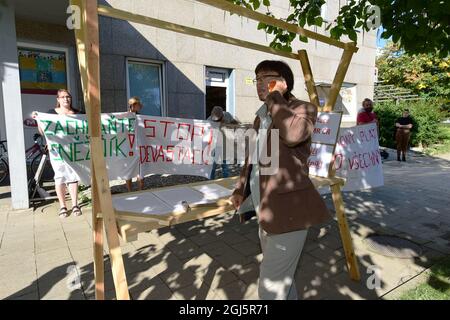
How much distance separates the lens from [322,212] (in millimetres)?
2027

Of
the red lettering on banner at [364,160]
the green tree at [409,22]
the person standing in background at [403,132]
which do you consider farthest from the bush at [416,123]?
the green tree at [409,22]

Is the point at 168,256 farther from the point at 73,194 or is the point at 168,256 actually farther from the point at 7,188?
the point at 7,188

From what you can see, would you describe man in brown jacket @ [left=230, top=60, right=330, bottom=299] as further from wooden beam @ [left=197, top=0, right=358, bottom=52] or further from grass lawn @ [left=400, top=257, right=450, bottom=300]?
grass lawn @ [left=400, top=257, right=450, bottom=300]

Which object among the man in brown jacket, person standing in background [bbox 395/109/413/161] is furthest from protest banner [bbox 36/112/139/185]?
person standing in background [bbox 395/109/413/161]

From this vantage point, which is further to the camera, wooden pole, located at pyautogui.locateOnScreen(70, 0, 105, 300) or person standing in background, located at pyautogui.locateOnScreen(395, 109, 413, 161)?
person standing in background, located at pyautogui.locateOnScreen(395, 109, 413, 161)

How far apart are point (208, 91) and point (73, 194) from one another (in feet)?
18.2

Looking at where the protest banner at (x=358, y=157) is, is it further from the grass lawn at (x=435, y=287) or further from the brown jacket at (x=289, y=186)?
the brown jacket at (x=289, y=186)

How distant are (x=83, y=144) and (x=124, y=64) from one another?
3.65 metres

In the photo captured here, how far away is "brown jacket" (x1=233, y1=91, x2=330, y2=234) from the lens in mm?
1892

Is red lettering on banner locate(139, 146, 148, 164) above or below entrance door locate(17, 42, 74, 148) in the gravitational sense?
below

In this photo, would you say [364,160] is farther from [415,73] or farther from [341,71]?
[415,73]

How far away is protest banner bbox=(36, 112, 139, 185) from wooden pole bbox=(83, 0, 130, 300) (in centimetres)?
297

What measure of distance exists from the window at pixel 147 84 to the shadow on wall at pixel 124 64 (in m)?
0.10
